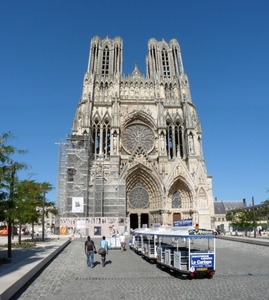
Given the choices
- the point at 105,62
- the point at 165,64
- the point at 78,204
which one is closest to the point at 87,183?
the point at 78,204

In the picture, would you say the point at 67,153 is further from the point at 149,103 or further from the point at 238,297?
the point at 238,297

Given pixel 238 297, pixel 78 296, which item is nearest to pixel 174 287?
pixel 238 297

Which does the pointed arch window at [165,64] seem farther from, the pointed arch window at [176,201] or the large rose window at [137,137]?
the pointed arch window at [176,201]

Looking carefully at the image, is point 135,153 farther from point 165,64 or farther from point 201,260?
point 201,260

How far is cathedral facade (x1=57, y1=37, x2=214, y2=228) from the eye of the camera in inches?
1521

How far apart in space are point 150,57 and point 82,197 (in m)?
29.6

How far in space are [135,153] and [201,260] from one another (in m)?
31.4

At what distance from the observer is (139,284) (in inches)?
364

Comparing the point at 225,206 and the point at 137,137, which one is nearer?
the point at 137,137

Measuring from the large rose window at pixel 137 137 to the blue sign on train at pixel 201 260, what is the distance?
113 ft

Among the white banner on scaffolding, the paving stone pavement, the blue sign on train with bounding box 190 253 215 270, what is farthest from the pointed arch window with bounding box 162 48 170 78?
the blue sign on train with bounding box 190 253 215 270

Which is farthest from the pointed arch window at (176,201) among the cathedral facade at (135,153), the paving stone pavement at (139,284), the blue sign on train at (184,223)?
the blue sign on train at (184,223)

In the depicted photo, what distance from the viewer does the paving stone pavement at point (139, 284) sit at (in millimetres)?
7852

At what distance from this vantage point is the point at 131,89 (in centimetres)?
4800
